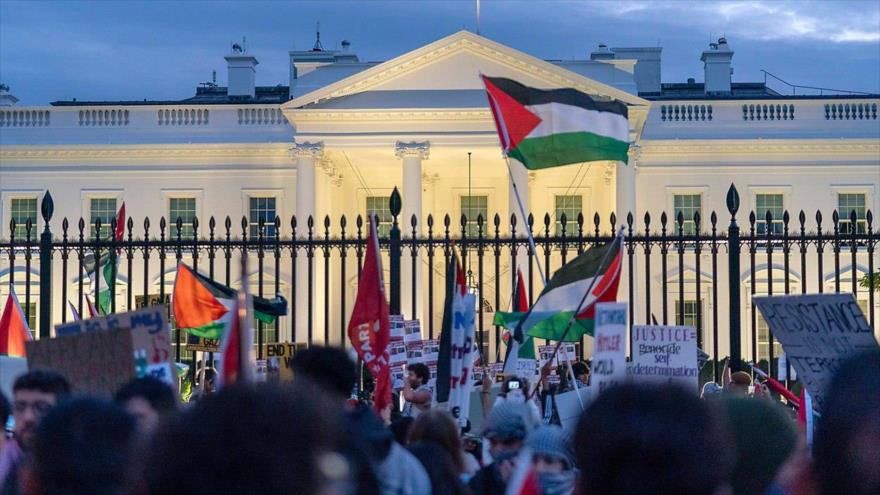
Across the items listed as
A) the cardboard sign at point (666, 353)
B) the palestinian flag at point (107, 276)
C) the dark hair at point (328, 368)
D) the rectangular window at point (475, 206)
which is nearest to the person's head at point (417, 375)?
the cardboard sign at point (666, 353)

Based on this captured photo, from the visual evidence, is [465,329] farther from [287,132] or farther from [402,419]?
[287,132]

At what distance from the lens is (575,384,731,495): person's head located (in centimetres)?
237

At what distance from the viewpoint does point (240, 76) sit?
44906 millimetres

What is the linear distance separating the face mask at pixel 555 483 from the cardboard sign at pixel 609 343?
297 centimetres

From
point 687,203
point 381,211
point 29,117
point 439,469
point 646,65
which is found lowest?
point 439,469

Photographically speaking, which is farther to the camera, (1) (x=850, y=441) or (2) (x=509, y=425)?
(2) (x=509, y=425)

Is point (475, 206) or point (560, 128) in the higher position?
point (475, 206)

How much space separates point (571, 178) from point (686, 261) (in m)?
4.05

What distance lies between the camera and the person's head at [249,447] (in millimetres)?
2035

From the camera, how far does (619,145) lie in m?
11.0

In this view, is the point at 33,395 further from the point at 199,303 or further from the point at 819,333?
the point at 199,303

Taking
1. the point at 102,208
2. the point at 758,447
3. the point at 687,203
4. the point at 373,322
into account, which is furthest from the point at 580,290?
the point at 102,208

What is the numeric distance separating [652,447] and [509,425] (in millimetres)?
2907

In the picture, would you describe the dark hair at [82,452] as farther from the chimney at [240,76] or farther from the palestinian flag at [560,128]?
the chimney at [240,76]
